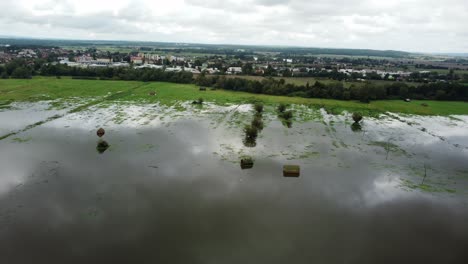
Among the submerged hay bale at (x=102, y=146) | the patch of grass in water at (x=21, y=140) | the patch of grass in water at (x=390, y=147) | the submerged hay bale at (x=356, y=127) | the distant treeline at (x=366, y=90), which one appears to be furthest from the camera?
the distant treeline at (x=366, y=90)

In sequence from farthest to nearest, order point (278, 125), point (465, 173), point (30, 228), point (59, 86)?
point (59, 86) < point (278, 125) < point (465, 173) < point (30, 228)

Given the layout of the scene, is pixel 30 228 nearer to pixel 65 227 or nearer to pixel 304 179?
pixel 65 227

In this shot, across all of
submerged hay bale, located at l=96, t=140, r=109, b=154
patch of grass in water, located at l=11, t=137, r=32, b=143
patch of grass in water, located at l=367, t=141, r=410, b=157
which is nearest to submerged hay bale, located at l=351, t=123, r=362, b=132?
patch of grass in water, located at l=367, t=141, r=410, b=157

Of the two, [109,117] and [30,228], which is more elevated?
[109,117]

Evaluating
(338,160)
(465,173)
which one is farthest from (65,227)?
(465,173)

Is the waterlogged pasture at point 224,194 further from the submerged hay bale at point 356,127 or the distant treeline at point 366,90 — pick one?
the distant treeline at point 366,90

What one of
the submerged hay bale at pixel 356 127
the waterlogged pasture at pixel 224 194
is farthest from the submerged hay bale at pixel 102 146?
the submerged hay bale at pixel 356 127

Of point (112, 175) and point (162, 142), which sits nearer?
point (112, 175)

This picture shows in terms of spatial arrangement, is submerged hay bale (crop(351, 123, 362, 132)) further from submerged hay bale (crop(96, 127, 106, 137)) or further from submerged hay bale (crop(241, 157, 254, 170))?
submerged hay bale (crop(96, 127, 106, 137))
